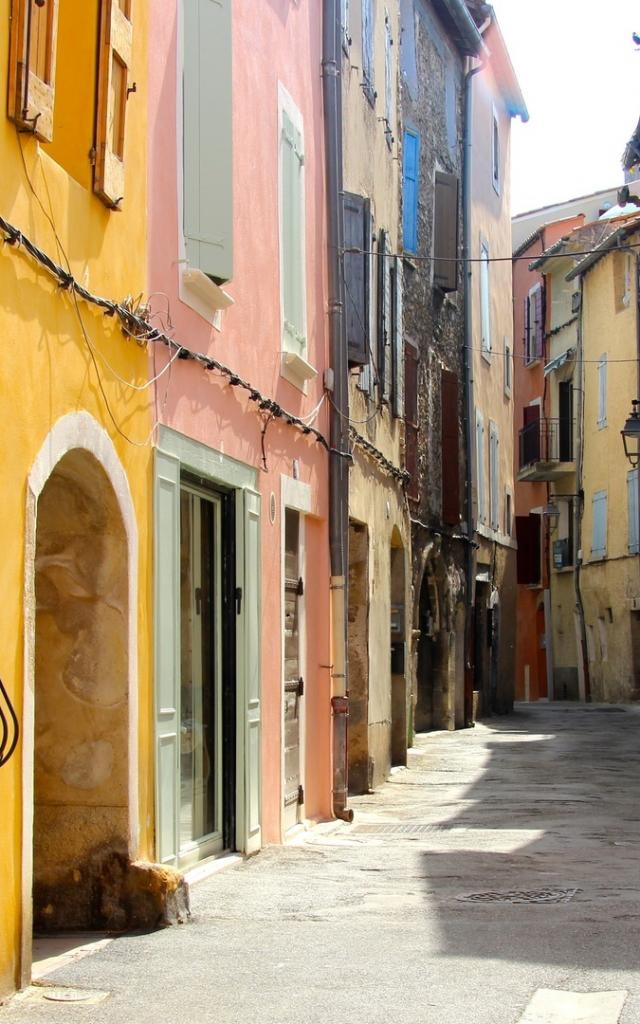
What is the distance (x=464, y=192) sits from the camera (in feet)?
84.1

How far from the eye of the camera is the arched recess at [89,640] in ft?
24.0

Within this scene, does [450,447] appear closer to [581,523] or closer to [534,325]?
[581,523]

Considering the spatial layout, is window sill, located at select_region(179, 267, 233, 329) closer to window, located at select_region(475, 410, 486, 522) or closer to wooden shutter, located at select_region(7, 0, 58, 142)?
wooden shutter, located at select_region(7, 0, 58, 142)

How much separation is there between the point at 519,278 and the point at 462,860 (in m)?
38.4

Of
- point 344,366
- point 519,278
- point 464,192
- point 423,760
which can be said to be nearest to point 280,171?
point 344,366

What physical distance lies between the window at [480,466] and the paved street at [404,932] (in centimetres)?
1423

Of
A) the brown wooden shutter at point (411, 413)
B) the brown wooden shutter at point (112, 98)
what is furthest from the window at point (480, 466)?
the brown wooden shutter at point (112, 98)

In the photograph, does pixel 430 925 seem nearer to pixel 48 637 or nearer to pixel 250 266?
pixel 48 637

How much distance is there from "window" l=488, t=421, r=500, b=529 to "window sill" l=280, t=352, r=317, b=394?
17306mm

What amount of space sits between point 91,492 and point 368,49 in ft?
30.2

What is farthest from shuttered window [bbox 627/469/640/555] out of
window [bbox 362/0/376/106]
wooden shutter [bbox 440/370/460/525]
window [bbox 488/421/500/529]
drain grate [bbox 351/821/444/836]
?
drain grate [bbox 351/821/444/836]

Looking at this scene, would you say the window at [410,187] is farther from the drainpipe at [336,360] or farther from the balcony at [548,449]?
the balcony at [548,449]

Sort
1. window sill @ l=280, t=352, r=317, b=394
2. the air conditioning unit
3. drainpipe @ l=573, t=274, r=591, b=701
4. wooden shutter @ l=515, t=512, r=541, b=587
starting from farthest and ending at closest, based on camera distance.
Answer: the air conditioning unit, drainpipe @ l=573, t=274, r=591, b=701, wooden shutter @ l=515, t=512, r=541, b=587, window sill @ l=280, t=352, r=317, b=394

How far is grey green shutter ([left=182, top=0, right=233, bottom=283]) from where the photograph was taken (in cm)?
881
